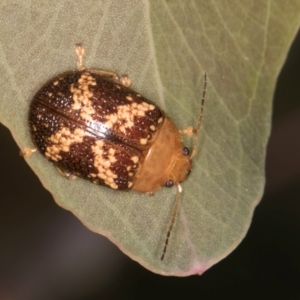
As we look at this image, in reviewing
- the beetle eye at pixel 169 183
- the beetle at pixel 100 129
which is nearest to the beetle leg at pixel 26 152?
the beetle at pixel 100 129

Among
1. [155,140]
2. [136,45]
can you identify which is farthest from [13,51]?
[155,140]

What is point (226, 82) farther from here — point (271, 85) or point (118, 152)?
point (118, 152)

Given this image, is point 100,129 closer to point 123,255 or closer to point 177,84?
point 177,84

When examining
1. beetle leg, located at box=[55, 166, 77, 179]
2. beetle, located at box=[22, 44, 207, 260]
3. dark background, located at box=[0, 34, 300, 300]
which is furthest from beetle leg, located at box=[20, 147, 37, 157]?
dark background, located at box=[0, 34, 300, 300]

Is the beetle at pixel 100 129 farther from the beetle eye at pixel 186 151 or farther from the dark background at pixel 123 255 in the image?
the dark background at pixel 123 255

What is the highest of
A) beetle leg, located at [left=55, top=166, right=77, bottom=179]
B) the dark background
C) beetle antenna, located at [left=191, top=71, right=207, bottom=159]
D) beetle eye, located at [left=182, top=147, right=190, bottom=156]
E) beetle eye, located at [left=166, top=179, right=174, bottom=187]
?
beetle leg, located at [left=55, top=166, right=77, bottom=179]

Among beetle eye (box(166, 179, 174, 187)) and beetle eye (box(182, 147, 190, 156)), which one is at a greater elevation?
beetle eye (box(182, 147, 190, 156))

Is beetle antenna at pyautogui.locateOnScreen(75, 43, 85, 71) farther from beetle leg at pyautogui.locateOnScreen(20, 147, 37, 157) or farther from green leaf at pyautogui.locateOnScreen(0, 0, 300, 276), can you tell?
beetle leg at pyautogui.locateOnScreen(20, 147, 37, 157)

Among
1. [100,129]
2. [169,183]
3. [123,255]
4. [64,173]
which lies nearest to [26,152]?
[64,173]
